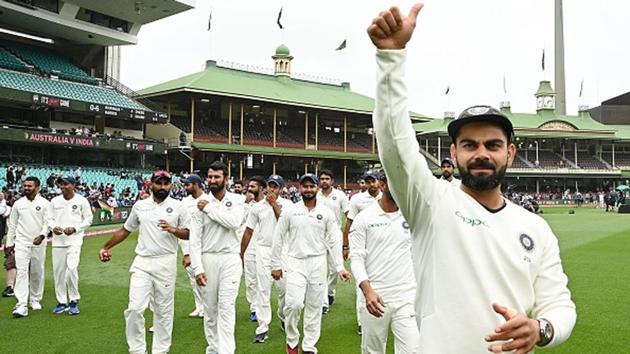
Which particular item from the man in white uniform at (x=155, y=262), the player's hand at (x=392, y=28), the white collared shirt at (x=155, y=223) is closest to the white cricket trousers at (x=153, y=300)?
the man in white uniform at (x=155, y=262)

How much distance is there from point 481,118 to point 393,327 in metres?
3.54

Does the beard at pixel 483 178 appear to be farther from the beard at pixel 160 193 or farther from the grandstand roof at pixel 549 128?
the grandstand roof at pixel 549 128

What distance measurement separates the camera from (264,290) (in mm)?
8930

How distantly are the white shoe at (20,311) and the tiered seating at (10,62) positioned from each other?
3079 cm

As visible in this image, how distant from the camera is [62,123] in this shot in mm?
38281

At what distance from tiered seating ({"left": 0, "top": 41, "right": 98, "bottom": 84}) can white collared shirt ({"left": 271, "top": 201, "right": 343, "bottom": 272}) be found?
35320 millimetres

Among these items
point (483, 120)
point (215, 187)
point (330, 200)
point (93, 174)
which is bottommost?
point (330, 200)

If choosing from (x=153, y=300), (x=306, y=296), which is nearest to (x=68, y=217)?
(x=153, y=300)

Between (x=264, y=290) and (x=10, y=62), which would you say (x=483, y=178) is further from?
(x=10, y=62)

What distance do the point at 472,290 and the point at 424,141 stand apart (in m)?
62.1

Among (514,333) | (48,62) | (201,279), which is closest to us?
(514,333)

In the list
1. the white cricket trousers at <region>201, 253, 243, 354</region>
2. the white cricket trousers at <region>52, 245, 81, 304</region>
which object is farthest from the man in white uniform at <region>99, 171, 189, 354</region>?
the white cricket trousers at <region>52, 245, 81, 304</region>

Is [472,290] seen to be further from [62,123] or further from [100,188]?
[62,123]

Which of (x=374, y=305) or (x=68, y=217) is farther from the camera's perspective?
(x=68, y=217)
